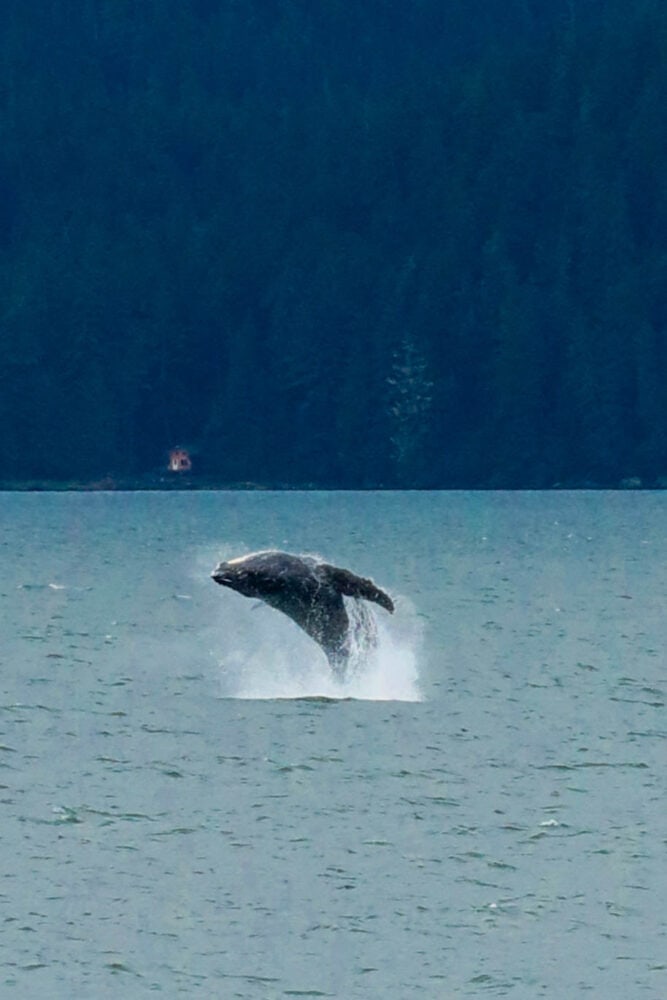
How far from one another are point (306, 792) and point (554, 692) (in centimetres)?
1722

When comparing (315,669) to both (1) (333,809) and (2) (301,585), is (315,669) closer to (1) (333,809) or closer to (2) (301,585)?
(2) (301,585)

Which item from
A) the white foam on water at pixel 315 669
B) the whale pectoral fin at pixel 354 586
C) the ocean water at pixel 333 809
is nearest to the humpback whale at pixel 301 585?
the whale pectoral fin at pixel 354 586

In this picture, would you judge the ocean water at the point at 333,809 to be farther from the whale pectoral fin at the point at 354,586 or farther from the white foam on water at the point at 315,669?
the whale pectoral fin at the point at 354,586

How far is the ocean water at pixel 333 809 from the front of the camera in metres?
30.4

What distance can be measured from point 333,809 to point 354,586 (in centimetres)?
498

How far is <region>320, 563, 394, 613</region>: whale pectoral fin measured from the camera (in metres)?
42.4

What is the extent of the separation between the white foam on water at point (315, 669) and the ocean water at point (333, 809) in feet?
0.61

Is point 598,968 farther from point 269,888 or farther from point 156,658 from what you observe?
point 156,658

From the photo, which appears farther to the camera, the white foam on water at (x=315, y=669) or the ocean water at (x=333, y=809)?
the white foam on water at (x=315, y=669)

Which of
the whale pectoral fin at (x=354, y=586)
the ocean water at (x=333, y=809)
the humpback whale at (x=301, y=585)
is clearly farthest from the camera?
the humpback whale at (x=301, y=585)

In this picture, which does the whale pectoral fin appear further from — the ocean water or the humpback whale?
the ocean water

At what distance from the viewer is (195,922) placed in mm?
32219

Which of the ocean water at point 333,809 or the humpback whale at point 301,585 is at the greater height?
the humpback whale at point 301,585

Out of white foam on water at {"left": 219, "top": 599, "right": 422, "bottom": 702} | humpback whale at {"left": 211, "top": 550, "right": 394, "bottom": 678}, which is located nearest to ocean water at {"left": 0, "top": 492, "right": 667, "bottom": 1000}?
white foam on water at {"left": 219, "top": 599, "right": 422, "bottom": 702}
